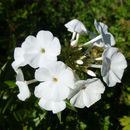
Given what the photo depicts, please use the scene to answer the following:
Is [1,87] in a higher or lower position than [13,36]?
lower

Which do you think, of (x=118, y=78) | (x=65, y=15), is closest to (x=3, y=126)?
(x=118, y=78)

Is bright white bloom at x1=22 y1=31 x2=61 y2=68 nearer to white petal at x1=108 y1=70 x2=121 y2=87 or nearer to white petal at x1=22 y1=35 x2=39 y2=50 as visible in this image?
white petal at x1=22 y1=35 x2=39 y2=50

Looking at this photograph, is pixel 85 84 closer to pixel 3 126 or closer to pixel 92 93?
pixel 92 93

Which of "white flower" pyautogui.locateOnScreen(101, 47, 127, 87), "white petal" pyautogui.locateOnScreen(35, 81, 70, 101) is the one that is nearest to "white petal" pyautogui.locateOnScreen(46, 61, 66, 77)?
"white petal" pyautogui.locateOnScreen(35, 81, 70, 101)

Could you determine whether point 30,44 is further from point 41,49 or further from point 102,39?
point 102,39

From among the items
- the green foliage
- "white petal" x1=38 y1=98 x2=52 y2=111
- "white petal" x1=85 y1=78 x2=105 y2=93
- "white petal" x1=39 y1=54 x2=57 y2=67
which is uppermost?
"white petal" x1=39 y1=54 x2=57 y2=67

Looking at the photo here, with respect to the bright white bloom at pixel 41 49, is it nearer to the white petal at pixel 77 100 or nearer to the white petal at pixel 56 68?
the white petal at pixel 56 68
